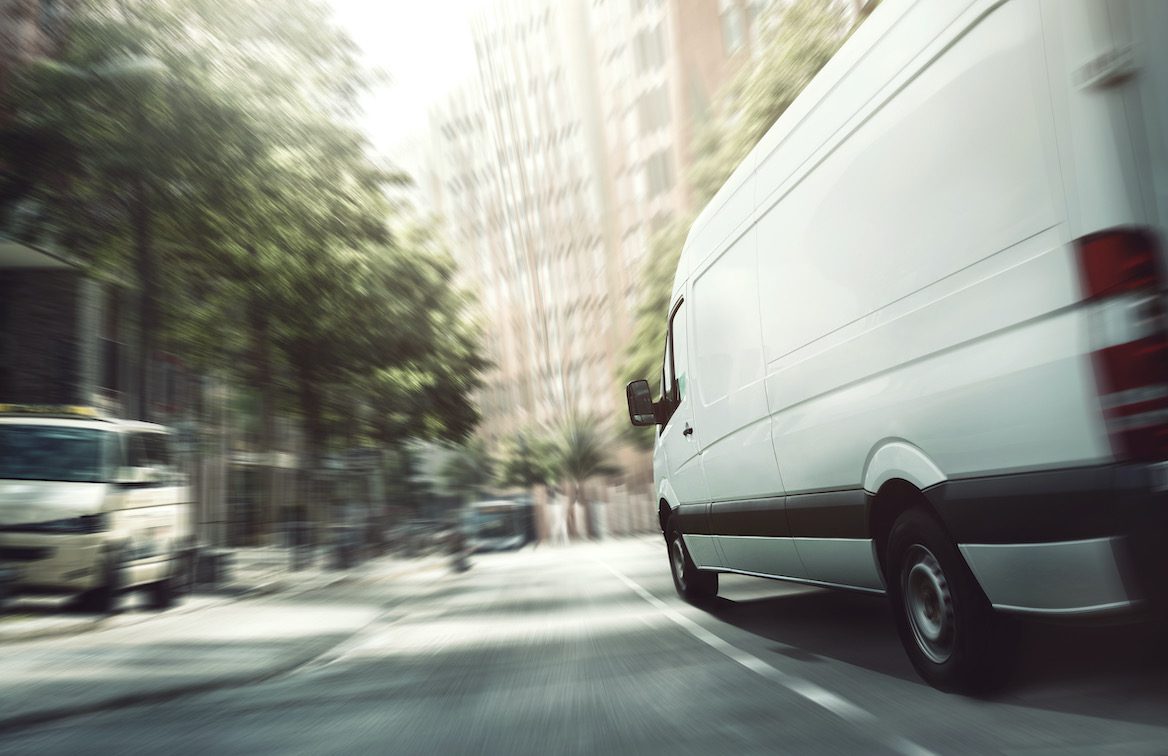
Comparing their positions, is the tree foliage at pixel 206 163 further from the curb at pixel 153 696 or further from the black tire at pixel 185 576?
the curb at pixel 153 696

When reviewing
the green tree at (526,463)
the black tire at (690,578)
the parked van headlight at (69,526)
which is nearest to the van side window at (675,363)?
the black tire at (690,578)

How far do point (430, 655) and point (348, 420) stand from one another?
1763 cm

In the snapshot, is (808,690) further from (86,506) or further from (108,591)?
(108,591)

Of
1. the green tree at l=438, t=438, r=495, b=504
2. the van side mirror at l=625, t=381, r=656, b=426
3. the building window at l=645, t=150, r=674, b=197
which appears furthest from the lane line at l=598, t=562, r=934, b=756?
the building window at l=645, t=150, r=674, b=197

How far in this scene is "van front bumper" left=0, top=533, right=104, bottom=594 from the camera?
31.5 feet

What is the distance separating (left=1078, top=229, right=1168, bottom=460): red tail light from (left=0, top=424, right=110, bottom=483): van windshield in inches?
376

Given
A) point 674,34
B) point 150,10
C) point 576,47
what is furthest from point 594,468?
point 150,10

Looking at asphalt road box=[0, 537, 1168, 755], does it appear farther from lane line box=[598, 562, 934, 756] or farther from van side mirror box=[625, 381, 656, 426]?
van side mirror box=[625, 381, 656, 426]

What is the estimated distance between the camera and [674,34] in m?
51.8

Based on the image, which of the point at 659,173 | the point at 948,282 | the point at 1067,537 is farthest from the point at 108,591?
the point at 659,173

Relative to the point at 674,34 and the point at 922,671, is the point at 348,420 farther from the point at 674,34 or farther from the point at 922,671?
the point at 674,34

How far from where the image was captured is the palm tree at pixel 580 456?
59.6 meters

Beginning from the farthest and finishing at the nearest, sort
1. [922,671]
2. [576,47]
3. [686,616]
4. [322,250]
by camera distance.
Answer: [576,47], [322,250], [686,616], [922,671]

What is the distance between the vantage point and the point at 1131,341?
326 cm
